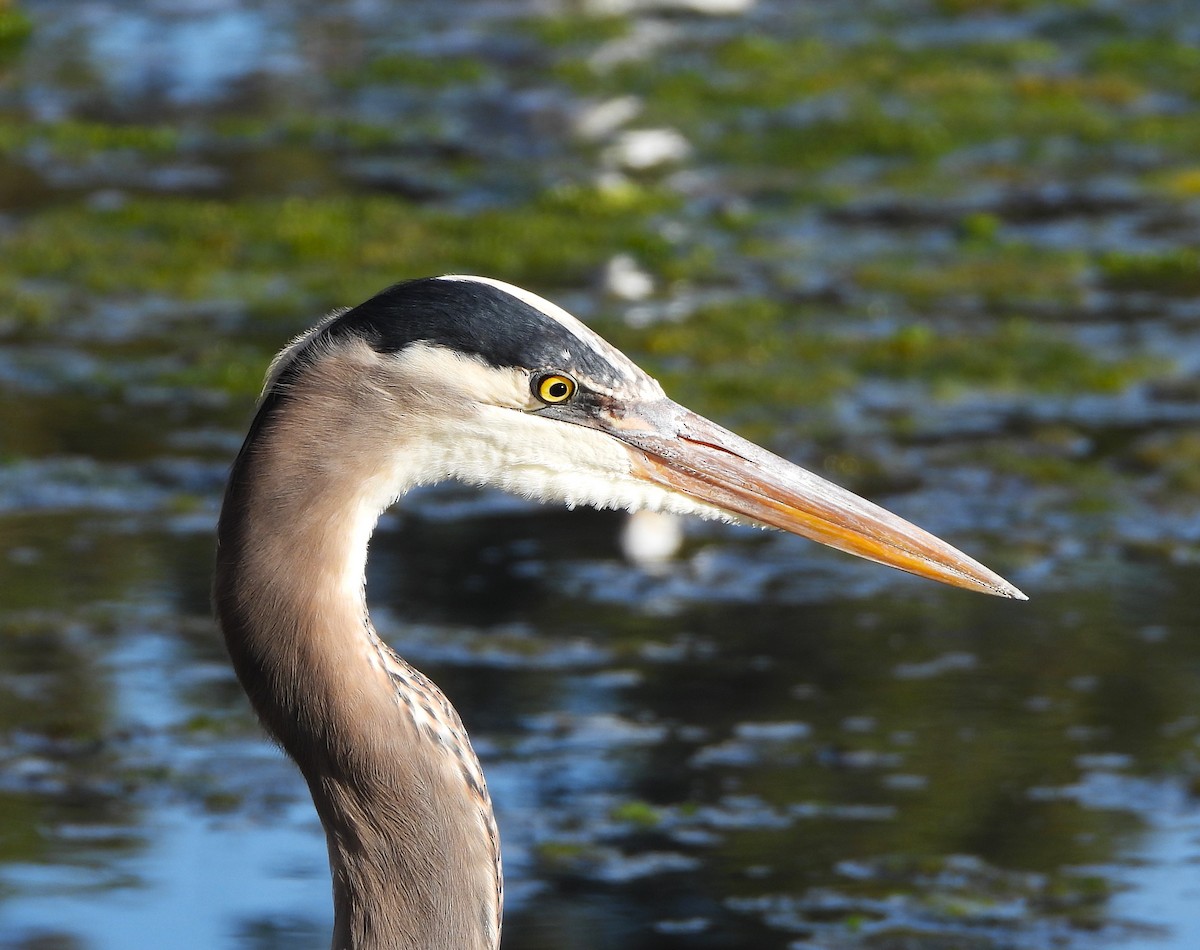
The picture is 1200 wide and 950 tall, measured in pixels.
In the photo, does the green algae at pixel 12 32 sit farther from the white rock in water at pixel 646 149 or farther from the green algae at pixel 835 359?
the green algae at pixel 835 359

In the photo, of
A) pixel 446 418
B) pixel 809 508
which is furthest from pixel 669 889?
pixel 446 418

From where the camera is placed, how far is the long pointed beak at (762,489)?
3.46 m

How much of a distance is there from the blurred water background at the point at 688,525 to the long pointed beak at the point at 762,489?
4.66ft

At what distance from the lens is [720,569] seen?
22.3 feet

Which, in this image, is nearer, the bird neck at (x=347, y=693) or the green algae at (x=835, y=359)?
the bird neck at (x=347, y=693)

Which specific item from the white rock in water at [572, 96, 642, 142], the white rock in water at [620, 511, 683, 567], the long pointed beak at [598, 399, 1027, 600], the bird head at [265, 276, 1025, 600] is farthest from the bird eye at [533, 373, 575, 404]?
the white rock in water at [572, 96, 642, 142]

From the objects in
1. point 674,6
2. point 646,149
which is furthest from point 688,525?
point 674,6

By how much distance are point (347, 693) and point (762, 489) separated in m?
0.88

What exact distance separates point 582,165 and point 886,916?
7858 millimetres

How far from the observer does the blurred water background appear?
4.99 m

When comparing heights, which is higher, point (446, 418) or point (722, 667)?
point (722, 667)

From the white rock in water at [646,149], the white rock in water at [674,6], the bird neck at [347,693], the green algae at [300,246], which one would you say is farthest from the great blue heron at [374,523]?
the white rock in water at [674,6]

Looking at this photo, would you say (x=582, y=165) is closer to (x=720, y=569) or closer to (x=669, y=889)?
(x=720, y=569)

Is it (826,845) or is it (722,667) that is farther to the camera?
(722,667)
